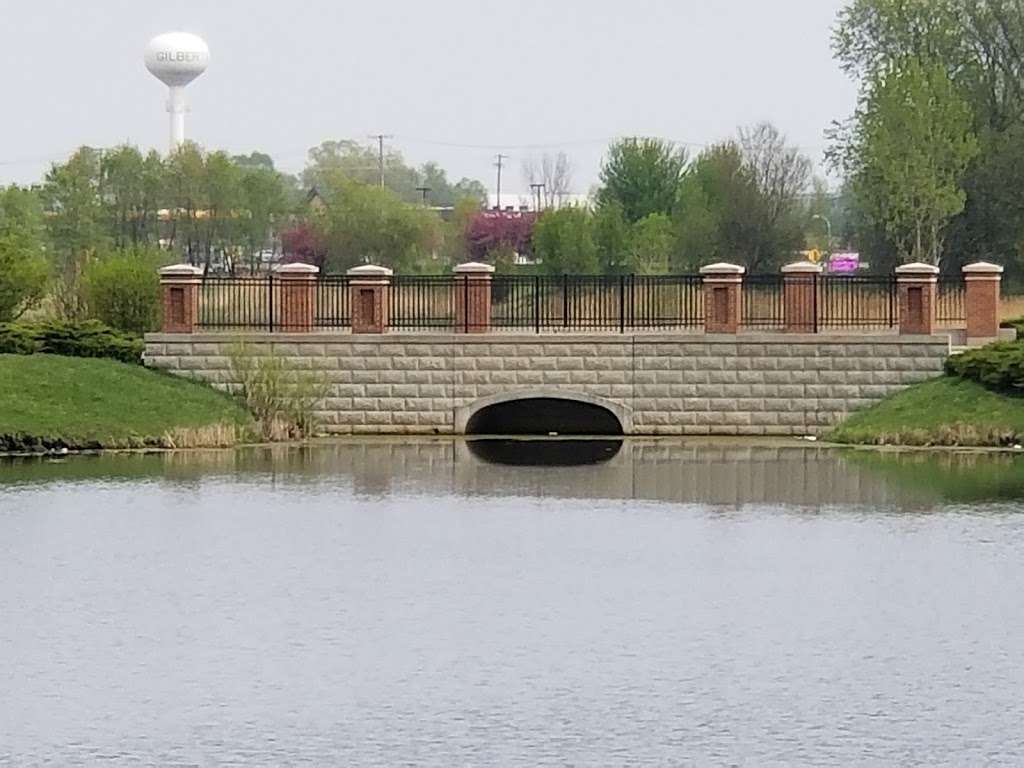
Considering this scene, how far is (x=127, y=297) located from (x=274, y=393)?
5.18 meters

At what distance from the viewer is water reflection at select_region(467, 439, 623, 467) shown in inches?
1420

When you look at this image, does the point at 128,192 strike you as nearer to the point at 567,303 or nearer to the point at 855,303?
the point at 567,303

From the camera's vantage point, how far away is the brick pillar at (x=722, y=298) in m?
39.7

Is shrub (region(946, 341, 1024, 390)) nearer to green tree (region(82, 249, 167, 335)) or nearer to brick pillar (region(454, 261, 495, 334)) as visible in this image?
brick pillar (region(454, 261, 495, 334))

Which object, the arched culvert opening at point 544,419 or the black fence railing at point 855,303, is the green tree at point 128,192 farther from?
the black fence railing at point 855,303

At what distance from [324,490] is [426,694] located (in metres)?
13.7

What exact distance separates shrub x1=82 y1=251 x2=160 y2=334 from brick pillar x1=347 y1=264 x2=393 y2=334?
419 centimetres

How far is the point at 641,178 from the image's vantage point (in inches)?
3223

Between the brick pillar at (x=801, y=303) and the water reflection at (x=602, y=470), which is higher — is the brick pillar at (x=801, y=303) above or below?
above

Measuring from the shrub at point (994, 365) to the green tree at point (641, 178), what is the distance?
42823 mm

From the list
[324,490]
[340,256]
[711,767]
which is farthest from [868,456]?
[340,256]

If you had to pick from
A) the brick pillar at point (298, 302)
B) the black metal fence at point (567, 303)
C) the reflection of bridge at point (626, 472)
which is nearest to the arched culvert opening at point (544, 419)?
the black metal fence at point (567, 303)

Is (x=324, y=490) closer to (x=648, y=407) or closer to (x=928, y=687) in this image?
(x=648, y=407)

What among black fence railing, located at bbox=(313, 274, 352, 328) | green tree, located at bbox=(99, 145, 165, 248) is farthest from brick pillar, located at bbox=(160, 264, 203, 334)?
green tree, located at bbox=(99, 145, 165, 248)
